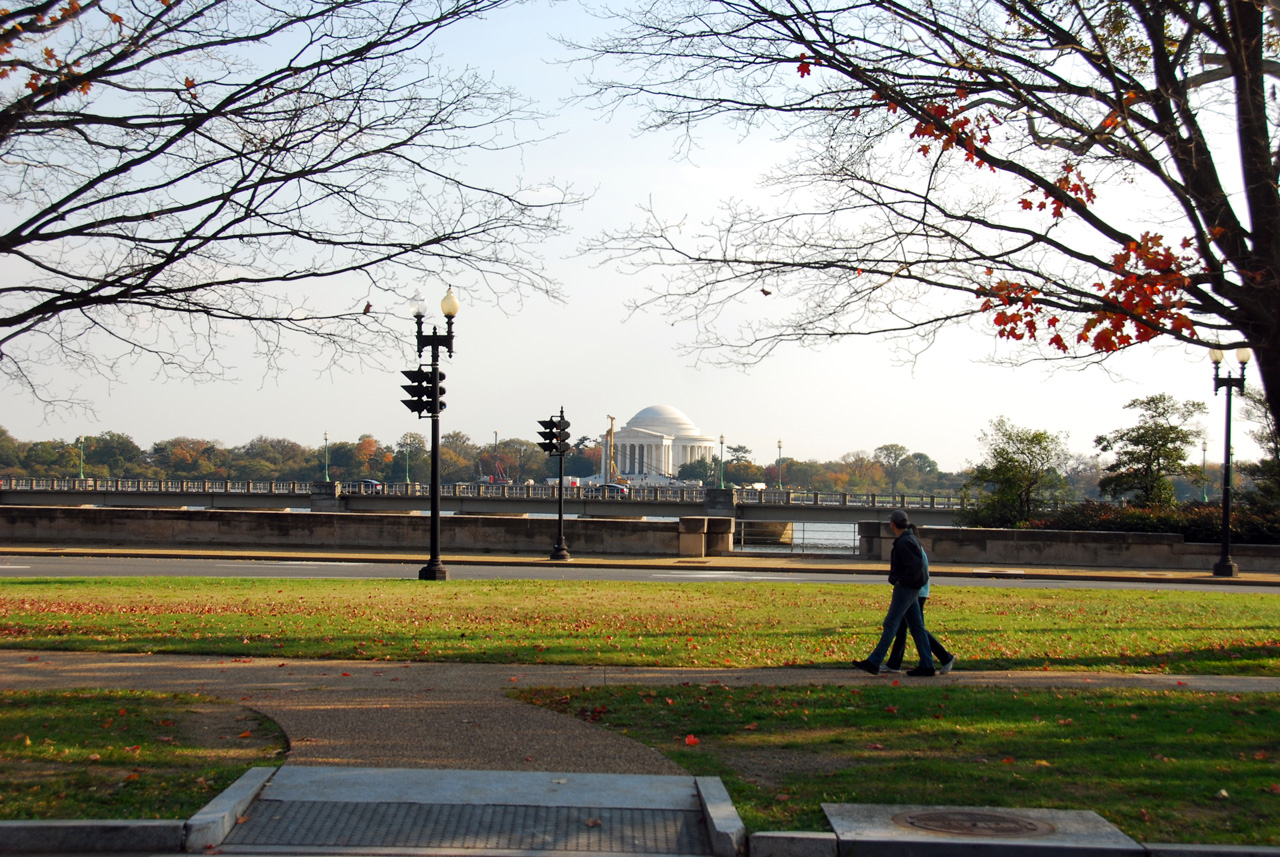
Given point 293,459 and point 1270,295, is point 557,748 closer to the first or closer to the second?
point 1270,295

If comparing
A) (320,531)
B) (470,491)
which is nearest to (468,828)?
(320,531)

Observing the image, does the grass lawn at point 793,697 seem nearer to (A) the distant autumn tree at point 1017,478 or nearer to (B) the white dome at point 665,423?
(A) the distant autumn tree at point 1017,478

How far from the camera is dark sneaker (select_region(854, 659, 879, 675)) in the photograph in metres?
10.3

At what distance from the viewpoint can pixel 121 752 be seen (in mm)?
6570

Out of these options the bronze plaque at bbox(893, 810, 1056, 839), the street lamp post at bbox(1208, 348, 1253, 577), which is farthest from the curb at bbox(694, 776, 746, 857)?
the street lamp post at bbox(1208, 348, 1253, 577)

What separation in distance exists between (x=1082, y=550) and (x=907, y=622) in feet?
71.1

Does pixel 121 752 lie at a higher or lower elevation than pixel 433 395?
lower

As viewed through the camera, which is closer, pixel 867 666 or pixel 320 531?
pixel 867 666

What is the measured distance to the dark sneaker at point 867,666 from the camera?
10328 mm

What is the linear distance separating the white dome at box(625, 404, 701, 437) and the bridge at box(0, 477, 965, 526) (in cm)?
8948

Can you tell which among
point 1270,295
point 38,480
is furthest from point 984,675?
point 38,480

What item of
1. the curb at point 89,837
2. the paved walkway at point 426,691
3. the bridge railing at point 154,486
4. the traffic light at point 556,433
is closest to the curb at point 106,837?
the curb at point 89,837

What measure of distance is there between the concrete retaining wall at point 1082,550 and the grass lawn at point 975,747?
20.7 m

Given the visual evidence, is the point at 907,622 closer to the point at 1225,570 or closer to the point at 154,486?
the point at 1225,570
